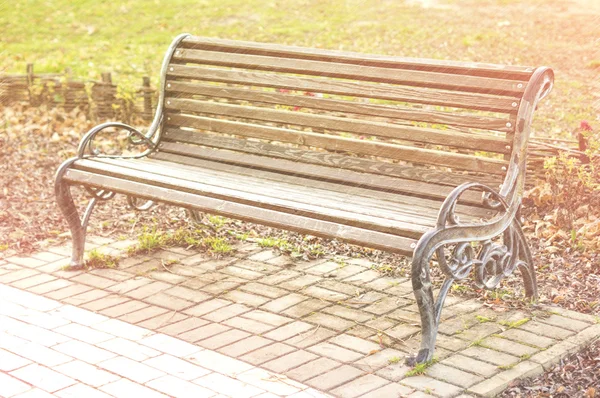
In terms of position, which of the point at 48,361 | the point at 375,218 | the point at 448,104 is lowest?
the point at 48,361

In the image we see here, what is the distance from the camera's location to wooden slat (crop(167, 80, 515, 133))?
4.73 metres

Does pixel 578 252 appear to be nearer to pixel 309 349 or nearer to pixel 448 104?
pixel 448 104

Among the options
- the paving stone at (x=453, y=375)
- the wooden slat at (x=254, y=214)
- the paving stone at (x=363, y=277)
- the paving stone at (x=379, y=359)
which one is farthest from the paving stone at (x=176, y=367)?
the paving stone at (x=363, y=277)

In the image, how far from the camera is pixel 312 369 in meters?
4.28

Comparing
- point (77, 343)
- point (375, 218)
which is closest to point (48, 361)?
point (77, 343)

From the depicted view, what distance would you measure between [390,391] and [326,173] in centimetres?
165

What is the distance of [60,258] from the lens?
591 centimetres

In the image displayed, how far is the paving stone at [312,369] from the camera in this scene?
4.21 m

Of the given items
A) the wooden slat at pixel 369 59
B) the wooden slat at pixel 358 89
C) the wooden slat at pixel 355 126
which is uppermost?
the wooden slat at pixel 369 59

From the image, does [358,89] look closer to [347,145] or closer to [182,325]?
[347,145]

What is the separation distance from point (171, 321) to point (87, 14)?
10.4 meters

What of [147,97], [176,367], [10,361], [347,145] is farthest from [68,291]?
[147,97]

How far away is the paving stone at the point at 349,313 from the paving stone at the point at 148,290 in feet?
3.41

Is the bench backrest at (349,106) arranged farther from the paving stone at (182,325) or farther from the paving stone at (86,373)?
the paving stone at (86,373)
